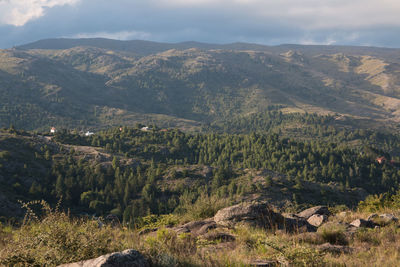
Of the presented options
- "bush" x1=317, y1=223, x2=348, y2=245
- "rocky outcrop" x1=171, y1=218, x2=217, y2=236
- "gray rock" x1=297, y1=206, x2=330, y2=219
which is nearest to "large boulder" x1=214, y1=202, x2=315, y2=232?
"rocky outcrop" x1=171, y1=218, x2=217, y2=236

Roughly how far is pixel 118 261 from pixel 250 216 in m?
6.21

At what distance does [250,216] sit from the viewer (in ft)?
34.9

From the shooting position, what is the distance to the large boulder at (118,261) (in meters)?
5.39

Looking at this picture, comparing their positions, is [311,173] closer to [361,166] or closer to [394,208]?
[361,166]

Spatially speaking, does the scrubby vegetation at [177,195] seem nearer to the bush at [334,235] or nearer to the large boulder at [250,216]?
the bush at [334,235]

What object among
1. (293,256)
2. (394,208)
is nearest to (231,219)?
(293,256)

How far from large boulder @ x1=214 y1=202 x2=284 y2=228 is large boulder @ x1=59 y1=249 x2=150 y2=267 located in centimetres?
511

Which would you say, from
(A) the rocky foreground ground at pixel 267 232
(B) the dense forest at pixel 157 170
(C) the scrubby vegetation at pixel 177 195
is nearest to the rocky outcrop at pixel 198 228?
(A) the rocky foreground ground at pixel 267 232

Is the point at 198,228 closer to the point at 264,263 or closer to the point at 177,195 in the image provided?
the point at 264,263

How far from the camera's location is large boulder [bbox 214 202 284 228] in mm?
10516

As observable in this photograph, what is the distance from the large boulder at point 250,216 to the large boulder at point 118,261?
511cm

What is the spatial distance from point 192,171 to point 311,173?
206 ft

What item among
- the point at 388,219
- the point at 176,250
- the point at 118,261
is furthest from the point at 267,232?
the point at 118,261

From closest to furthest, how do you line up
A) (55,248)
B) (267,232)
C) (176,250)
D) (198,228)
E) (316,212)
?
(55,248), (176,250), (267,232), (198,228), (316,212)
